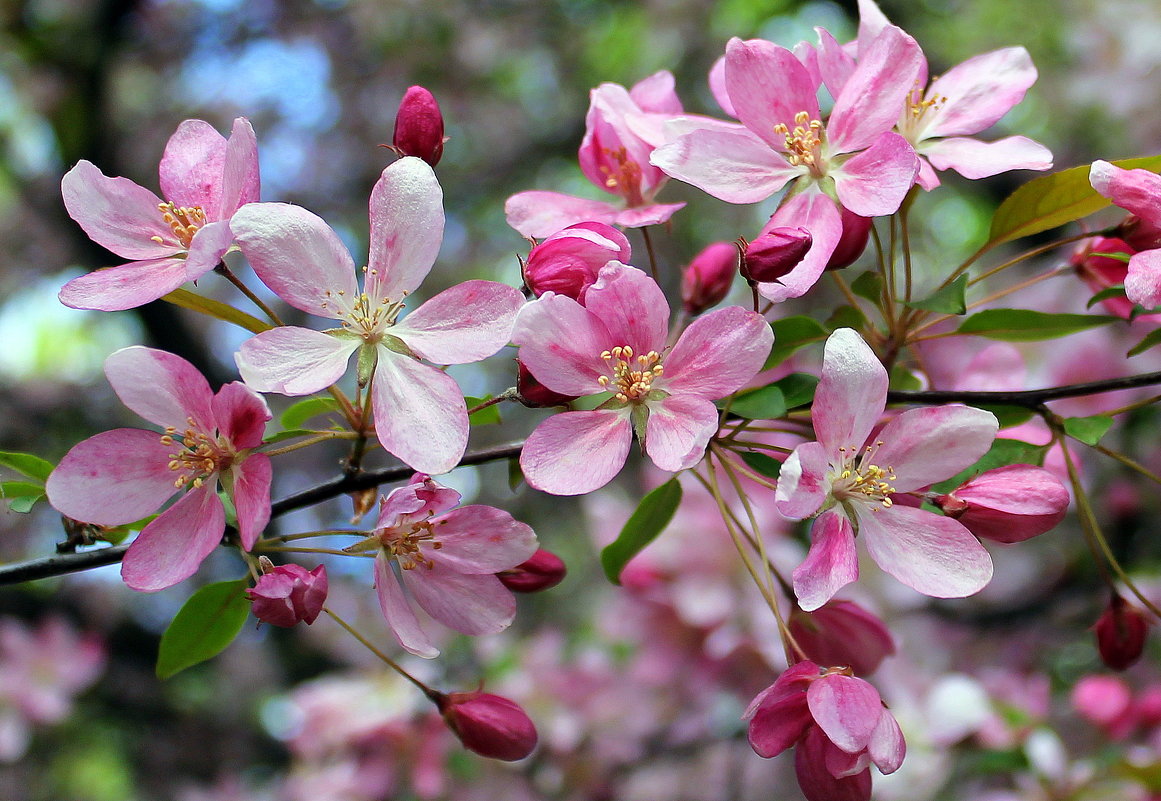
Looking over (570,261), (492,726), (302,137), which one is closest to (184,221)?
(570,261)

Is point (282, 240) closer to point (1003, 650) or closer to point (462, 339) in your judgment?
point (462, 339)

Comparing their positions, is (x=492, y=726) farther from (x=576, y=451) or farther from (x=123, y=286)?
(x=123, y=286)

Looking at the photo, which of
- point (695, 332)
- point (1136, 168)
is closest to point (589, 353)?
point (695, 332)

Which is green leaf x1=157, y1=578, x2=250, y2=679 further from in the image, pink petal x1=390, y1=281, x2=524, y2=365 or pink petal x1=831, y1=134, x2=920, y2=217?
pink petal x1=831, y1=134, x2=920, y2=217

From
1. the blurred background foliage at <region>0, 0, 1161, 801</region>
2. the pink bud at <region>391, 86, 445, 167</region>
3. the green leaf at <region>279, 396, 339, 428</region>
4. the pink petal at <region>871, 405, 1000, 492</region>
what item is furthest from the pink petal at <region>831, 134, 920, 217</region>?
the blurred background foliage at <region>0, 0, 1161, 801</region>

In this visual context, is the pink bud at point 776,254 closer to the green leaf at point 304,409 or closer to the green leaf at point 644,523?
the green leaf at point 644,523

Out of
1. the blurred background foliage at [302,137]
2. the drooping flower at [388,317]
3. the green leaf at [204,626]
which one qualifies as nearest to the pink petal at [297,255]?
the drooping flower at [388,317]
